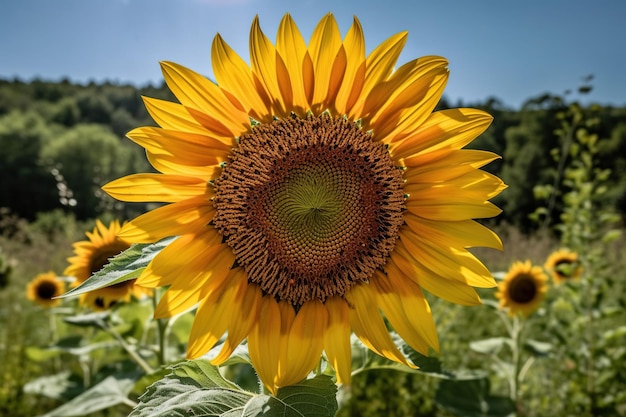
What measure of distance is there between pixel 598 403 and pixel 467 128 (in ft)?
6.55

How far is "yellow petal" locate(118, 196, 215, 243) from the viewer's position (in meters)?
1.06

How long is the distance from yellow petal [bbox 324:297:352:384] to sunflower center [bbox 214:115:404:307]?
29 mm

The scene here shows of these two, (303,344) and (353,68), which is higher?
(353,68)

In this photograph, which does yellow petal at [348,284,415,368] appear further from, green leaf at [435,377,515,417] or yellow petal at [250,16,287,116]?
green leaf at [435,377,515,417]

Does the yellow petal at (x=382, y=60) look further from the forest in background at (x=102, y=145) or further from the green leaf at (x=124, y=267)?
the forest in background at (x=102, y=145)

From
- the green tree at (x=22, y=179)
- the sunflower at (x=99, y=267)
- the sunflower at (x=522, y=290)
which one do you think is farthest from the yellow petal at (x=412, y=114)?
the green tree at (x=22, y=179)

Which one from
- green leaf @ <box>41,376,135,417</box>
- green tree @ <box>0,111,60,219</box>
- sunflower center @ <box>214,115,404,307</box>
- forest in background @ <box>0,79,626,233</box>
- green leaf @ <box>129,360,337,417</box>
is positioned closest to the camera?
green leaf @ <box>129,360,337,417</box>

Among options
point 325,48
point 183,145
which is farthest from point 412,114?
point 183,145

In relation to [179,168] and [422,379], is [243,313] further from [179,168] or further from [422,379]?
[422,379]

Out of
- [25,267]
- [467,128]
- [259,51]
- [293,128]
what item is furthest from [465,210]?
[25,267]

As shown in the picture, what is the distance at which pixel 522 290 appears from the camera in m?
3.09

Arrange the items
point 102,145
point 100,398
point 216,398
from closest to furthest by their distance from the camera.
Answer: point 216,398 → point 100,398 → point 102,145

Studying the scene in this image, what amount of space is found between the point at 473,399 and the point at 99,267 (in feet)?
5.31

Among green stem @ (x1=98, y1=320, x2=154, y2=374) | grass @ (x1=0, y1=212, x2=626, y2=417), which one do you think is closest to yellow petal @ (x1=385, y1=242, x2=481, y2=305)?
green stem @ (x1=98, y1=320, x2=154, y2=374)
